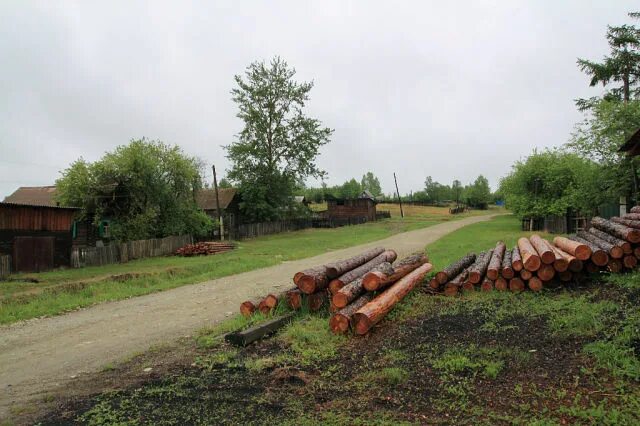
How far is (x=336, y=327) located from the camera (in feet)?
21.8

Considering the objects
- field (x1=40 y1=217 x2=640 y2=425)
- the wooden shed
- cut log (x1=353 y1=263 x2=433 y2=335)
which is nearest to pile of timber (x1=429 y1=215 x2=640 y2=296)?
cut log (x1=353 y1=263 x2=433 y2=335)

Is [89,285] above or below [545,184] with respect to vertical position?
below

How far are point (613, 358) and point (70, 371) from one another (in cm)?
686

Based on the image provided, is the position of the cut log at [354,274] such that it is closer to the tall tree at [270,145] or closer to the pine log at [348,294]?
the pine log at [348,294]

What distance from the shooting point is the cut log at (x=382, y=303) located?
6.43 m

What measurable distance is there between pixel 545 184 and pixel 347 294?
32.2 m

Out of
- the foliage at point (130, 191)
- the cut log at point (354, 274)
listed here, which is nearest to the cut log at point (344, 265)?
the cut log at point (354, 274)

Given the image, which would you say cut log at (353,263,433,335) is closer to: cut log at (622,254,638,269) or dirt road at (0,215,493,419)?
dirt road at (0,215,493,419)

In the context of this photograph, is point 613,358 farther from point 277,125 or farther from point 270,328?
point 277,125

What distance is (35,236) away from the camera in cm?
2052

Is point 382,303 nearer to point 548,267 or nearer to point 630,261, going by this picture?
point 548,267

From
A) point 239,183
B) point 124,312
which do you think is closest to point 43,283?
point 124,312

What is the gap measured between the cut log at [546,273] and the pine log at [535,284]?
0.27 ft

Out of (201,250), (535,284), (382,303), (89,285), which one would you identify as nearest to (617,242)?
(535,284)
